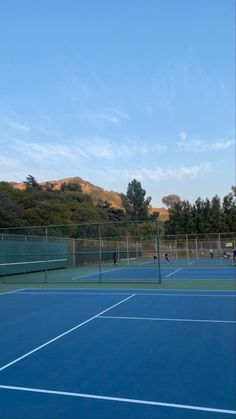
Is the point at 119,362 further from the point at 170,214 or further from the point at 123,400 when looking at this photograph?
the point at 170,214

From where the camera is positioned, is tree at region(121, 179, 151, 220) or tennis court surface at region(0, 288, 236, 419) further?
tree at region(121, 179, 151, 220)

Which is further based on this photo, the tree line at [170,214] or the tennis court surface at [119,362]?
the tree line at [170,214]

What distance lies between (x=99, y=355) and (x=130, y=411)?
2025mm

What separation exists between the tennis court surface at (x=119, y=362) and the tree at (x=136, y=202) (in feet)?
266

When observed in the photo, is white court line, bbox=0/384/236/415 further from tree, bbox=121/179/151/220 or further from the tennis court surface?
tree, bbox=121/179/151/220

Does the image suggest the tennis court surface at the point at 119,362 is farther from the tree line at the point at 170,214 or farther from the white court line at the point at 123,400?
the tree line at the point at 170,214

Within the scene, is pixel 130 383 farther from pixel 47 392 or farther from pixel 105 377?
pixel 47 392

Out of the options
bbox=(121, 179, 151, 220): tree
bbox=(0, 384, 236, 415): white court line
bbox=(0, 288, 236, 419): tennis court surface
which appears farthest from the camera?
bbox=(121, 179, 151, 220): tree

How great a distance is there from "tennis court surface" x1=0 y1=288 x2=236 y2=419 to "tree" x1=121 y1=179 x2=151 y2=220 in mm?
81203

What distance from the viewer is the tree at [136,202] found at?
91.8m

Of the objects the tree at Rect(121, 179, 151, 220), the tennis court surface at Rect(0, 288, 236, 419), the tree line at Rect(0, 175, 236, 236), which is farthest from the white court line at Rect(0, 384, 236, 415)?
the tree at Rect(121, 179, 151, 220)

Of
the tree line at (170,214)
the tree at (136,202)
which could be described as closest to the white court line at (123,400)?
the tree line at (170,214)

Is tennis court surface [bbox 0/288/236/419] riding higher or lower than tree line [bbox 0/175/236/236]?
lower

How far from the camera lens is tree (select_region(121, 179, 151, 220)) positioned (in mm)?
91750
